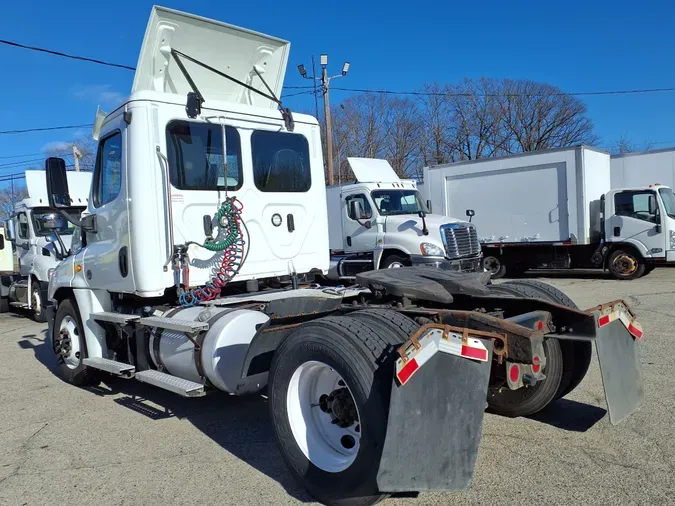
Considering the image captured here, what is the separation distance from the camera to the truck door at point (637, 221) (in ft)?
47.7

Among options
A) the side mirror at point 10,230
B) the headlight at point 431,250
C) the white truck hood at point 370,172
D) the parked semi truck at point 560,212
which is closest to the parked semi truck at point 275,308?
the headlight at point 431,250

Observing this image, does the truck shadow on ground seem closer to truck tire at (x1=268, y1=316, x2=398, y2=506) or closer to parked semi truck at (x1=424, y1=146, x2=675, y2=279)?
truck tire at (x1=268, y1=316, x2=398, y2=506)

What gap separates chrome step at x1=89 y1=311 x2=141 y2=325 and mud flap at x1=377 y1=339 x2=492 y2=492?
3.21 metres

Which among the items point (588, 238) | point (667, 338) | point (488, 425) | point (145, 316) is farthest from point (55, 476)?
point (588, 238)

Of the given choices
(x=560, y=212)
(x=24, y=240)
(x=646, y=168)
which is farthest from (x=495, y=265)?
(x=24, y=240)

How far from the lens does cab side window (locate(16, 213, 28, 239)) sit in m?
12.6

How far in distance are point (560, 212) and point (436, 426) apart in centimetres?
1398

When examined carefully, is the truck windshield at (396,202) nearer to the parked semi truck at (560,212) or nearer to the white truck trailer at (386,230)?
the white truck trailer at (386,230)

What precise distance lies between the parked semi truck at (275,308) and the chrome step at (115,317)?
3cm

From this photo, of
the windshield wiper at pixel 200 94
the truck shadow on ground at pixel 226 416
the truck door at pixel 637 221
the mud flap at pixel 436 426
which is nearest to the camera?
the mud flap at pixel 436 426

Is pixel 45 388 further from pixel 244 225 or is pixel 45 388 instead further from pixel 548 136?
pixel 548 136

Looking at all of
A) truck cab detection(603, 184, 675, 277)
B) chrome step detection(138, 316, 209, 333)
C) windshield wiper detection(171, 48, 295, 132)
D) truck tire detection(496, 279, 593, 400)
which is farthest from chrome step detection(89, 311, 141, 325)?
truck cab detection(603, 184, 675, 277)

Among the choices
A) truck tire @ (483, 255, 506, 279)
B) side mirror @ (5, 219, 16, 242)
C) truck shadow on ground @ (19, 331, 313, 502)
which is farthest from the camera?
truck tire @ (483, 255, 506, 279)

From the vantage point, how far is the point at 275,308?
4559 mm
